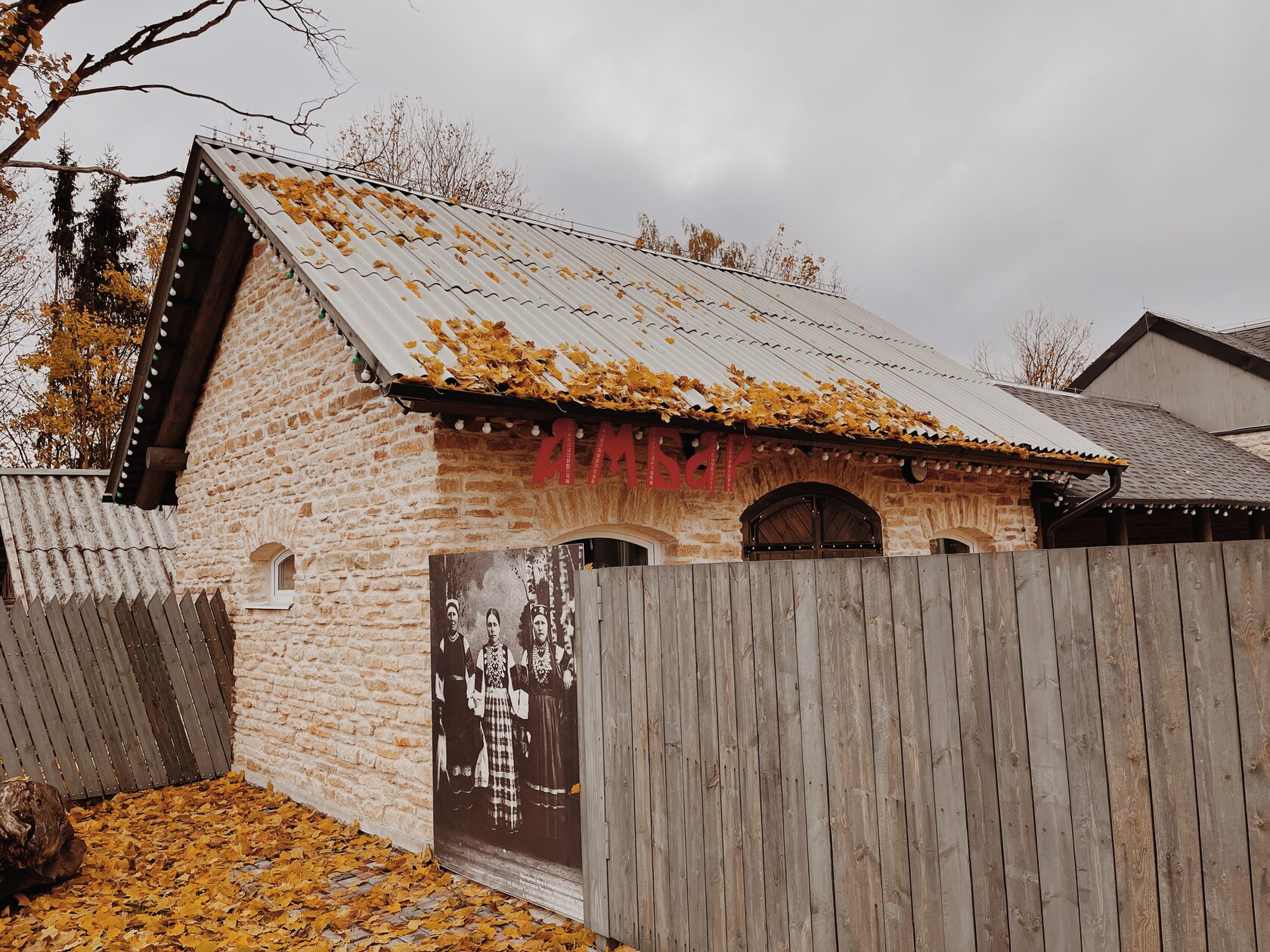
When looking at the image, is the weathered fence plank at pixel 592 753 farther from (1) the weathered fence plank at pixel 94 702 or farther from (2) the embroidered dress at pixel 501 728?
(1) the weathered fence plank at pixel 94 702

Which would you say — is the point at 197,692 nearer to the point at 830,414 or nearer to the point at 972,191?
the point at 830,414

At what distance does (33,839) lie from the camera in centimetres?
511

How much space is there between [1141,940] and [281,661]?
6.79 m

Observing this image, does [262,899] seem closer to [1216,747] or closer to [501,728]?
[501,728]

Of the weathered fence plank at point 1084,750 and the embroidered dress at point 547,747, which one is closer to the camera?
the weathered fence plank at point 1084,750

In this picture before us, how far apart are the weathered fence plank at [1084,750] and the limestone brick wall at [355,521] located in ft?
12.4

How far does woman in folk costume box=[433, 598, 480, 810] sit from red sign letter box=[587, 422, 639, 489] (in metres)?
1.27

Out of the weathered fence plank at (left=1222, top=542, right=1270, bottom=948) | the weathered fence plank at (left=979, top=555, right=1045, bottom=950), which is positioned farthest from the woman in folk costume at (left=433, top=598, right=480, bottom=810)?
the weathered fence plank at (left=1222, top=542, right=1270, bottom=948)

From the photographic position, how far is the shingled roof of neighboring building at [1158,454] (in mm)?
11586

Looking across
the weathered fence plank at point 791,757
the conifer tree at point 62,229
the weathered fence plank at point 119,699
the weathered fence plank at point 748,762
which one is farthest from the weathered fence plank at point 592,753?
the conifer tree at point 62,229

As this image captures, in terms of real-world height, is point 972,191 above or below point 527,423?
above

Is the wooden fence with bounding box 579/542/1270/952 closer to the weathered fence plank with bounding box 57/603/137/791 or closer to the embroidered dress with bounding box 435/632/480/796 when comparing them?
the embroidered dress with bounding box 435/632/480/796

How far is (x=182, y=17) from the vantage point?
10.3 meters

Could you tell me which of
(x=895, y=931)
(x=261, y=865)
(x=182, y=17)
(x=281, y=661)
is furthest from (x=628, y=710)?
(x=182, y=17)
